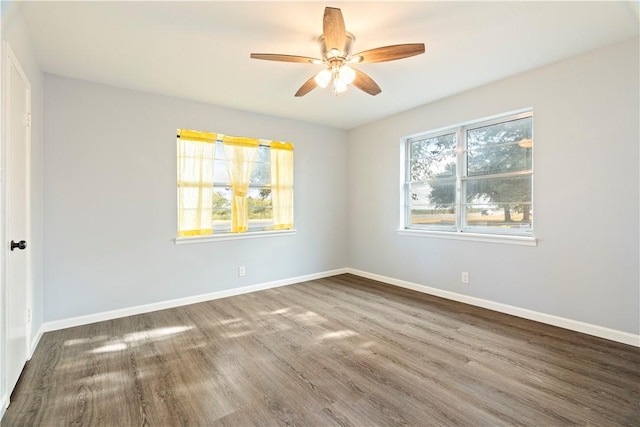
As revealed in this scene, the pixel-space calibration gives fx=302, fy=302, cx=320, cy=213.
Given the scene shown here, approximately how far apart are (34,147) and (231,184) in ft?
6.28

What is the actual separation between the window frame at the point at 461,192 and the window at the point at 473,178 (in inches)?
0.4

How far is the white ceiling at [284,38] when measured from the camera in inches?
80.4

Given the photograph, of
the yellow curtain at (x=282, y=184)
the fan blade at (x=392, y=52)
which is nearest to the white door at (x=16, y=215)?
the fan blade at (x=392, y=52)

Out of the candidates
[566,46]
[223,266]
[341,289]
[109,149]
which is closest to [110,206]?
[109,149]

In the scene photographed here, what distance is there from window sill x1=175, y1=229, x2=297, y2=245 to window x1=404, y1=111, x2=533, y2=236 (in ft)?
6.13

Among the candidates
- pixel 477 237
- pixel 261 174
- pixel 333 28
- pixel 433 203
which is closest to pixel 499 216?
pixel 477 237

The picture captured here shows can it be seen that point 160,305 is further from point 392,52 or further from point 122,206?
point 392,52

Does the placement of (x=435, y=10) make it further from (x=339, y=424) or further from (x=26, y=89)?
(x=26, y=89)

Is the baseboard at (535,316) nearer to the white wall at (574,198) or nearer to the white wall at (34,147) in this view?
the white wall at (574,198)

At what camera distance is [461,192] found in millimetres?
3746

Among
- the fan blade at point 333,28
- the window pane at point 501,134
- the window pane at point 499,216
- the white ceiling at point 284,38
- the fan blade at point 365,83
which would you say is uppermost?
the white ceiling at point 284,38

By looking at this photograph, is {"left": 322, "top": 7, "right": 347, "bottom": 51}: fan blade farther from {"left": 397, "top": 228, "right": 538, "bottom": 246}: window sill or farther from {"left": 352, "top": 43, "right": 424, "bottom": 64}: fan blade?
{"left": 397, "top": 228, "right": 538, "bottom": 246}: window sill

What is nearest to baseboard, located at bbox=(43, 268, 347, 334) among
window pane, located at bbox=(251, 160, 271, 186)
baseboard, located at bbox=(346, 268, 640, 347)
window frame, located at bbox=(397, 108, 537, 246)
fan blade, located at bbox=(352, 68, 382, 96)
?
window pane, located at bbox=(251, 160, 271, 186)

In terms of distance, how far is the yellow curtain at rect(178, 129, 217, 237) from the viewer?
11.9 ft
